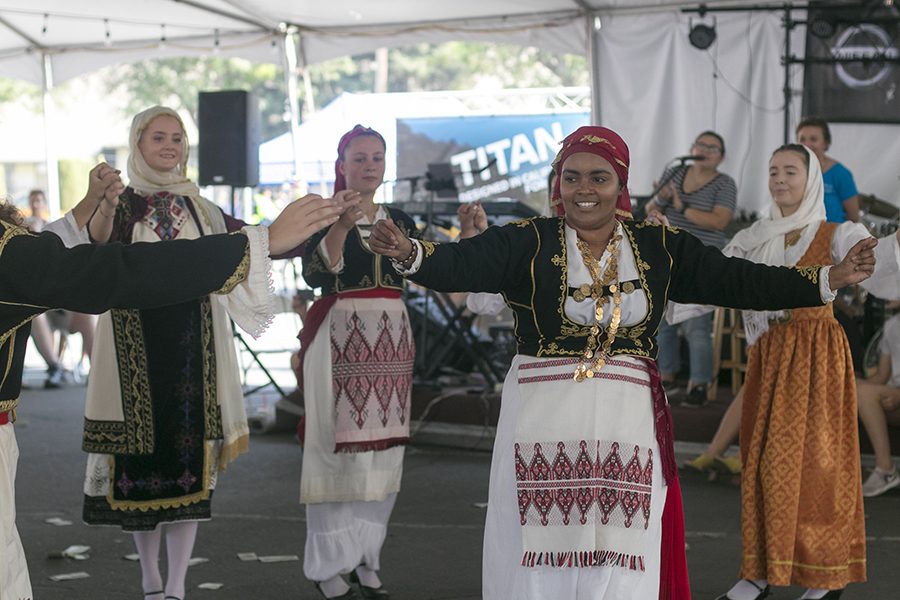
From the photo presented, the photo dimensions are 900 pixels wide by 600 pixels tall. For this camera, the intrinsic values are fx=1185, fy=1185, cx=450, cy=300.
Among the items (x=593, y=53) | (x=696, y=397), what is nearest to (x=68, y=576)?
(x=696, y=397)

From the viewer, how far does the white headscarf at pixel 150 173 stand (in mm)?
4277

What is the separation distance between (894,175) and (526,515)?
5966 millimetres

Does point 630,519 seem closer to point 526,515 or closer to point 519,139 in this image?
point 526,515

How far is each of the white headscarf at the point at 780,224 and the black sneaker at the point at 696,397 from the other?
3.14 metres

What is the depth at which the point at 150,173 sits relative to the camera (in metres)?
4.28

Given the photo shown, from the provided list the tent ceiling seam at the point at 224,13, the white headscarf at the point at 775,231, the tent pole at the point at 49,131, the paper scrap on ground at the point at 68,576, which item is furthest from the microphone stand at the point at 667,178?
the tent pole at the point at 49,131

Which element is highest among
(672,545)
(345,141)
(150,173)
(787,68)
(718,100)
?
(787,68)

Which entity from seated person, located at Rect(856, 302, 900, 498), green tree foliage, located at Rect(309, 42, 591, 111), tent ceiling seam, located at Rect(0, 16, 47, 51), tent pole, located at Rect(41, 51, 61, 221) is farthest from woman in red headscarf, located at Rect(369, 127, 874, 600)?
green tree foliage, located at Rect(309, 42, 591, 111)

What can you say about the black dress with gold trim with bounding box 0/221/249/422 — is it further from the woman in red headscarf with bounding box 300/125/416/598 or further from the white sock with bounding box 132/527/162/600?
the woman in red headscarf with bounding box 300/125/416/598

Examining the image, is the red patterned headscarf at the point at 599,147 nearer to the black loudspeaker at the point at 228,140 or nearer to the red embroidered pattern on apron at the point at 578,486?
the red embroidered pattern on apron at the point at 578,486

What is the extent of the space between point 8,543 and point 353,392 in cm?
209

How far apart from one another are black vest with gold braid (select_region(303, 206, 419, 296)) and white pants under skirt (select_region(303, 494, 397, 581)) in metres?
0.85

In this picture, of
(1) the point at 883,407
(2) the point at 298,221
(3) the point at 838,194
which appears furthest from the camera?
(3) the point at 838,194

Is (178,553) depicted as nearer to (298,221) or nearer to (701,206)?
(298,221)
